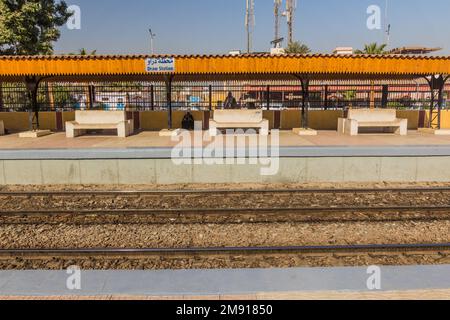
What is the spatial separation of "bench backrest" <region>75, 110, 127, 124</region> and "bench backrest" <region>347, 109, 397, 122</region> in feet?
30.8

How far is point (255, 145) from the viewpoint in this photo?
36.1ft

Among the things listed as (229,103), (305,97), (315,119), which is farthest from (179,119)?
(315,119)

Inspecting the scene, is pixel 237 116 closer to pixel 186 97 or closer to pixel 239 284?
pixel 186 97

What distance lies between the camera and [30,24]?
73.1 ft

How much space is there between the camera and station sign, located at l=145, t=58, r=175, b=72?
12.5 m

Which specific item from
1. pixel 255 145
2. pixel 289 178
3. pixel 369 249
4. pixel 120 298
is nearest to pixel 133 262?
pixel 120 298

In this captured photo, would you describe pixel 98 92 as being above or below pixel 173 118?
above

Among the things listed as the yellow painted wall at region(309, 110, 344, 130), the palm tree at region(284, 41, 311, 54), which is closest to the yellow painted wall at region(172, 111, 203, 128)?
the yellow painted wall at region(309, 110, 344, 130)

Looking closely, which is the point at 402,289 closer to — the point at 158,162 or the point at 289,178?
the point at 289,178

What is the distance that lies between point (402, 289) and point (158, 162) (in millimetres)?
7122

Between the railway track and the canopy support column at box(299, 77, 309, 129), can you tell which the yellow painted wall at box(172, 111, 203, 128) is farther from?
the railway track

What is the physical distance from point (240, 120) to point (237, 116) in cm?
20

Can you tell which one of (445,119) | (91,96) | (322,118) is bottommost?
(445,119)

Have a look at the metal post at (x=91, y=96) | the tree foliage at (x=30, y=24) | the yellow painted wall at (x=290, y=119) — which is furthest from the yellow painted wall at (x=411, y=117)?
the tree foliage at (x=30, y=24)
